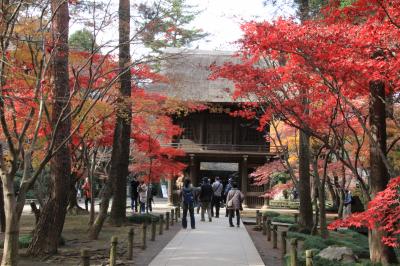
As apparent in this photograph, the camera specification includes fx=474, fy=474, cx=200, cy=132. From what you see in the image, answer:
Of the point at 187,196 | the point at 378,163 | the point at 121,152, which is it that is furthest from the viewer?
the point at 121,152

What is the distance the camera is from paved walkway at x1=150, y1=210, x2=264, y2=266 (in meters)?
9.45

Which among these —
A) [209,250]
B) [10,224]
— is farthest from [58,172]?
[209,250]

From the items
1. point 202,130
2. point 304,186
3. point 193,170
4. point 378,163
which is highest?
point 202,130

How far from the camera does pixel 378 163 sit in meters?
9.09

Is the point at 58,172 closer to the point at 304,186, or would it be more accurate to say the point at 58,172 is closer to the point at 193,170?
the point at 304,186

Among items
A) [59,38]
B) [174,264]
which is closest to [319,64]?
[174,264]

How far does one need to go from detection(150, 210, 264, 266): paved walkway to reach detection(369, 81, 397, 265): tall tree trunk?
220cm

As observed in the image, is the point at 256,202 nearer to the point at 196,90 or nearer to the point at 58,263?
the point at 196,90

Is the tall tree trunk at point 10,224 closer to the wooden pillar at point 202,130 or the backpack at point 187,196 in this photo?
the backpack at point 187,196

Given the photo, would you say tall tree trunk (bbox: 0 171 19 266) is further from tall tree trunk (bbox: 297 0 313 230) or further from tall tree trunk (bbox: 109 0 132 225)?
tall tree trunk (bbox: 297 0 313 230)

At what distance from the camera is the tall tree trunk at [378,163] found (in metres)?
8.86

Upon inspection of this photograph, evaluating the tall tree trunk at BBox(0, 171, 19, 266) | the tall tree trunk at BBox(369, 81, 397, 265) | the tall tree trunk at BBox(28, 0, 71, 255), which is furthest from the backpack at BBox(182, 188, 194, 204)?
the tall tree trunk at BBox(0, 171, 19, 266)

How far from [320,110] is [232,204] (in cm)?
582

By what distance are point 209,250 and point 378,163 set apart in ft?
13.9
